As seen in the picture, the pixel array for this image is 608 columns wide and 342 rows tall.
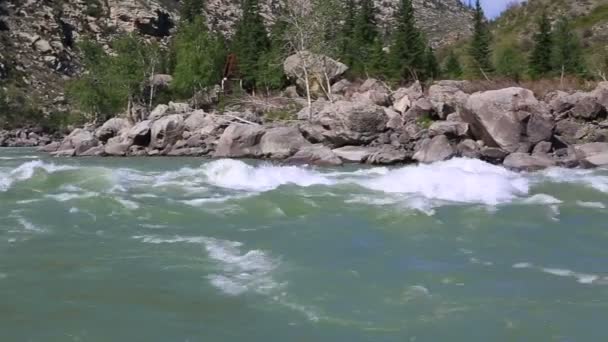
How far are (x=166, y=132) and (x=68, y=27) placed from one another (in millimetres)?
66402

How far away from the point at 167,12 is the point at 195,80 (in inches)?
2232

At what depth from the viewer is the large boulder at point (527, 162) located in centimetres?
2283

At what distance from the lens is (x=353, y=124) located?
1157 inches

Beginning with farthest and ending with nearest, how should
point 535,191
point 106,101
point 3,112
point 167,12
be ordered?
point 167,12 < point 3,112 < point 106,101 < point 535,191

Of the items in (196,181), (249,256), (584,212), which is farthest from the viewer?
(196,181)

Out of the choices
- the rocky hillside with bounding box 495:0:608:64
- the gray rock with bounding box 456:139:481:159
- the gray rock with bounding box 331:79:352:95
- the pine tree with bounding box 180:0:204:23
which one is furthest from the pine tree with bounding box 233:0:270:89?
the gray rock with bounding box 456:139:481:159

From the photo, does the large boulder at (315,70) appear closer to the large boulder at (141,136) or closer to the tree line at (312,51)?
the tree line at (312,51)

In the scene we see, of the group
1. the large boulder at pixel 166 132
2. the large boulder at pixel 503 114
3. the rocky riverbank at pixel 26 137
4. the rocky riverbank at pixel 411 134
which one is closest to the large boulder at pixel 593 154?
the rocky riverbank at pixel 411 134

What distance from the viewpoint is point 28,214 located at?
1409 centimetres

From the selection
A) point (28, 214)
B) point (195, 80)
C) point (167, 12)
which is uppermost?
point (167, 12)

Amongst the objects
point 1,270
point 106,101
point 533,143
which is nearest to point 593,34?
point 533,143

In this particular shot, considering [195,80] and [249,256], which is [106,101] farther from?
[249,256]

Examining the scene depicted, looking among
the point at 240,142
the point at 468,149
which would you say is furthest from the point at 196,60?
the point at 468,149

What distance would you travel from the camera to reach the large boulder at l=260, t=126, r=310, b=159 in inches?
1172
